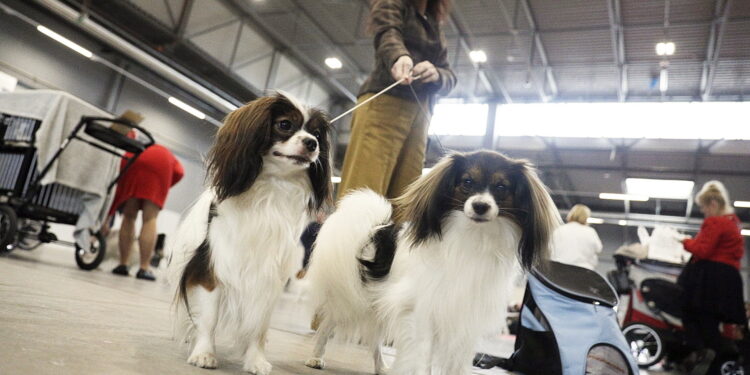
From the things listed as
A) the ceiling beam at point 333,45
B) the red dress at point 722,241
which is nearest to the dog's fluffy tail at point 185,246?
the red dress at point 722,241

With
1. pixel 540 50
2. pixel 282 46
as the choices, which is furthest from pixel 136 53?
pixel 540 50

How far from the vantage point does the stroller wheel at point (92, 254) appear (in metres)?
5.12

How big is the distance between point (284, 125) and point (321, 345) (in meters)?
1.00

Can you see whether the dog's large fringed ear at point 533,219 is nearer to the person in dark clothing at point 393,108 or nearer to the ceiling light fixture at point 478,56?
the person in dark clothing at point 393,108

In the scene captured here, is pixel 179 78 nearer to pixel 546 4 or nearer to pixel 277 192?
pixel 546 4

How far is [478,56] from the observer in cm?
1205

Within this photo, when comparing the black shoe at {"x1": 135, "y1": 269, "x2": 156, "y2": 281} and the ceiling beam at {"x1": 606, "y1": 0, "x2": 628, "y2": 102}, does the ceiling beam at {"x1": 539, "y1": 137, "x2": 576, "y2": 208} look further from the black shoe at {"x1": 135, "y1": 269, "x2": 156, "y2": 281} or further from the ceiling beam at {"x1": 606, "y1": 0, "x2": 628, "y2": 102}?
the black shoe at {"x1": 135, "y1": 269, "x2": 156, "y2": 281}

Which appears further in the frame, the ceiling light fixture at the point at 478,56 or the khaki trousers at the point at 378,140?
the ceiling light fixture at the point at 478,56

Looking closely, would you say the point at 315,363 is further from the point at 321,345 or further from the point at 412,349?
the point at 412,349

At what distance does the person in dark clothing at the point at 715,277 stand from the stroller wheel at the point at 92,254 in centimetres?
606

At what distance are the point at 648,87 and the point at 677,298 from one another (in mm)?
7997

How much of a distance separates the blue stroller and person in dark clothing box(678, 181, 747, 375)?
3213 mm

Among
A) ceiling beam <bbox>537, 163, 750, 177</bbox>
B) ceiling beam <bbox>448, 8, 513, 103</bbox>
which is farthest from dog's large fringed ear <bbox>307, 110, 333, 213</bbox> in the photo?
ceiling beam <bbox>537, 163, 750, 177</bbox>

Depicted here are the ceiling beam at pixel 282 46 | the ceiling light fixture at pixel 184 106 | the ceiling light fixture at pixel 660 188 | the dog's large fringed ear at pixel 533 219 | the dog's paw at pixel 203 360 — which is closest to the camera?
the dog's paw at pixel 203 360
